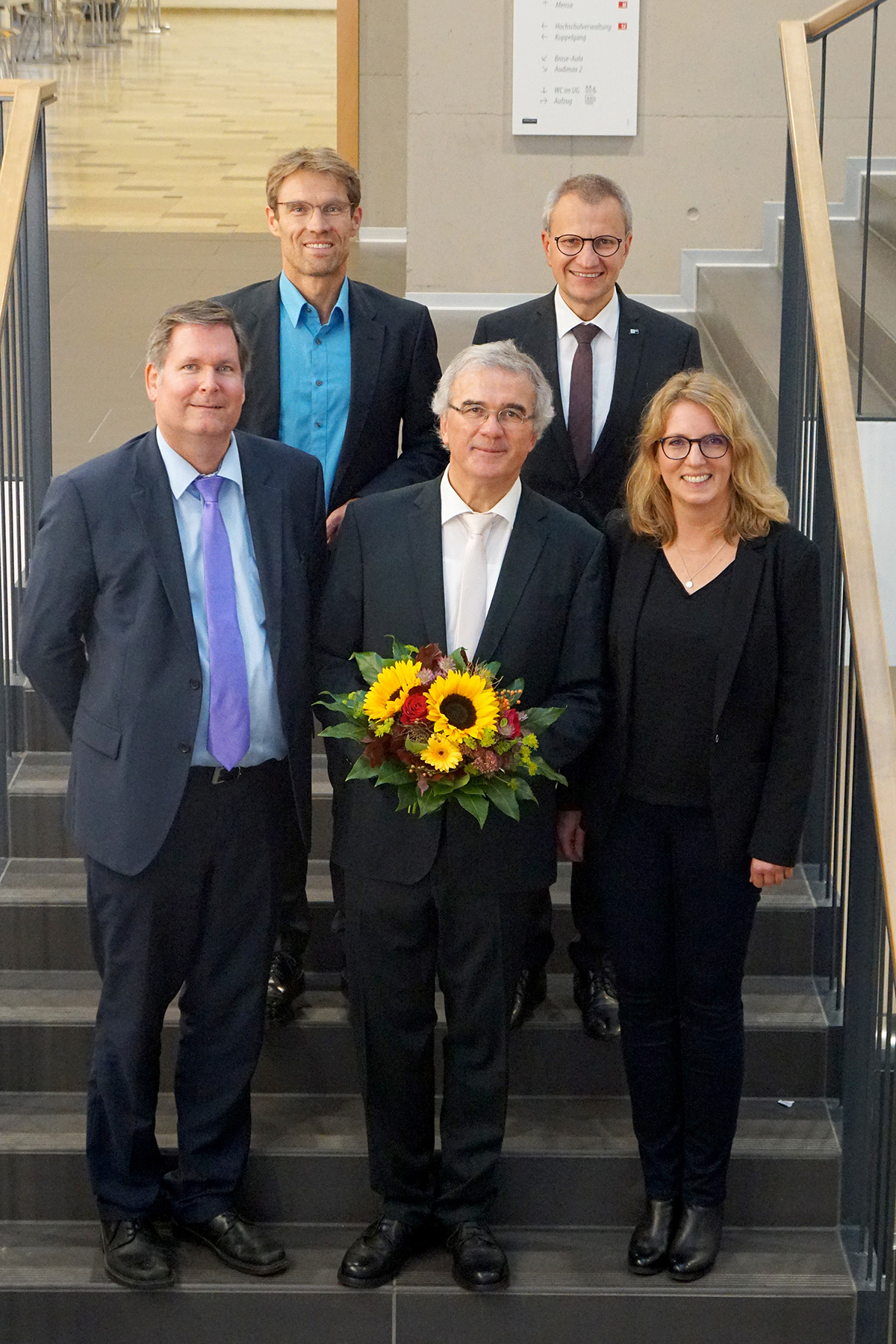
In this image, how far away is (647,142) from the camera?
7.03 metres

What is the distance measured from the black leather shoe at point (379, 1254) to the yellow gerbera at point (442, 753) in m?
1.05

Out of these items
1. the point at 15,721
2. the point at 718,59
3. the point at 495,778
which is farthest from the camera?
the point at 718,59

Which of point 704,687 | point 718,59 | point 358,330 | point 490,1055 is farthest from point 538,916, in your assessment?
point 718,59

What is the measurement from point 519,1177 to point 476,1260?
0.29 meters

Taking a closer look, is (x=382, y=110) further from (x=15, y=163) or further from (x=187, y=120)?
(x=187, y=120)

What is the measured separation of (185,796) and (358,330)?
1136 millimetres

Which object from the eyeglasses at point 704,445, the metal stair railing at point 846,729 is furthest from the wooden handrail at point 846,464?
the eyeglasses at point 704,445

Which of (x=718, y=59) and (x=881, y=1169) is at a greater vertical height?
(x=718, y=59)

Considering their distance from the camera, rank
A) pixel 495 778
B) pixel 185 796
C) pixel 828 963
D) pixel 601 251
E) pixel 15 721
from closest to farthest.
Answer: pixel 495 778, pixel 185 796, pixel 601 251, pixel 828 963, pixel 15 721

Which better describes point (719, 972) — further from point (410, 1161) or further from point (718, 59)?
point (718, 59)

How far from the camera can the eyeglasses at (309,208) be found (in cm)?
346

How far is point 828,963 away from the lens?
3875 mm

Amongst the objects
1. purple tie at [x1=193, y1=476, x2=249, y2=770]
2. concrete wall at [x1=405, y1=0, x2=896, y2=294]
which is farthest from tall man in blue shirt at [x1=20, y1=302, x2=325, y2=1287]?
concrete wall at [x1=405, y1=0, x2=896, y2=294]

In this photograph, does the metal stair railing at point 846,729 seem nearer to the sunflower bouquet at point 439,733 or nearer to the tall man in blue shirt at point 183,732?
the sunflower bouquet at point 439,733
